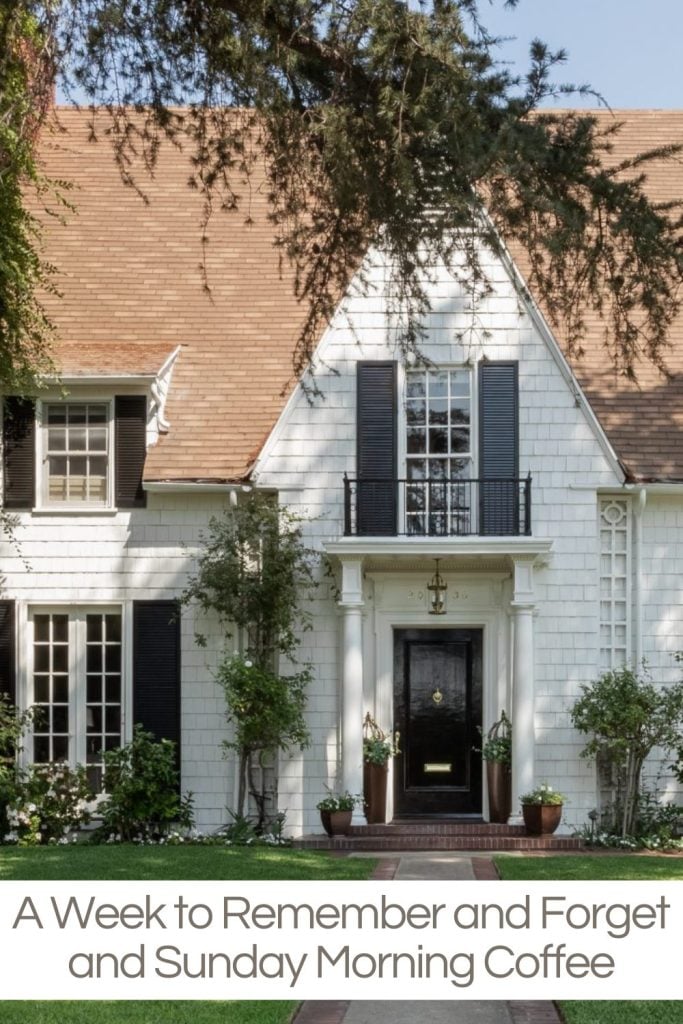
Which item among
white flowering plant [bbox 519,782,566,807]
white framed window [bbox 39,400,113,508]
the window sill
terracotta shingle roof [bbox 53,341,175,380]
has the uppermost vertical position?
terracotta shingle roof [bbox 53,341,175,380]

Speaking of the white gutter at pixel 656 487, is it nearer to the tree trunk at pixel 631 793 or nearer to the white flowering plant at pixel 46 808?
the tree trunk at pixel 631 793

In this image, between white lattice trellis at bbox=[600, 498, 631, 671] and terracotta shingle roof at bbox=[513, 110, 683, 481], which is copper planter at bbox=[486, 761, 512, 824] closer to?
white lattice trellis at bbox=[600, 498, 631, 671]

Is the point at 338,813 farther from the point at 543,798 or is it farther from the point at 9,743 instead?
the point at 9,743

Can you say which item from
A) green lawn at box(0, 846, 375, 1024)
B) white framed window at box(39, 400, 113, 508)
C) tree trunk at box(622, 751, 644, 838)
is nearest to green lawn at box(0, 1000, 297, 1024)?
green lawn at box(0, 846, 375, 1024)

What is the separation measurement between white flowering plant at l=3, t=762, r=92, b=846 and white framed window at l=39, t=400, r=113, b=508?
3237mm

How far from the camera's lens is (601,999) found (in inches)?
360

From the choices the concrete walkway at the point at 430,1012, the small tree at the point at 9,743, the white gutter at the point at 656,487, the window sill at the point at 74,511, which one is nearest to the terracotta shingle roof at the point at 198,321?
the white gutter at the point at 656,487

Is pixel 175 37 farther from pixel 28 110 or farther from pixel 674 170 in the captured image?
pixel 674 170

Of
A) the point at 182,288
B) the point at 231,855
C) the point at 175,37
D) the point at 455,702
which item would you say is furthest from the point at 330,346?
the point at 175,37

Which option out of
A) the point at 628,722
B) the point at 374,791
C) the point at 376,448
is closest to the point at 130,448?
the point at 376,448

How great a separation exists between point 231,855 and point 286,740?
8.75 feet

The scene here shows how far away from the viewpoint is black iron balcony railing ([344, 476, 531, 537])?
18562mm

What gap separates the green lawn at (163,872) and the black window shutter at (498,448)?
14.5ft

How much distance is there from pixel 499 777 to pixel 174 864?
4.83m
